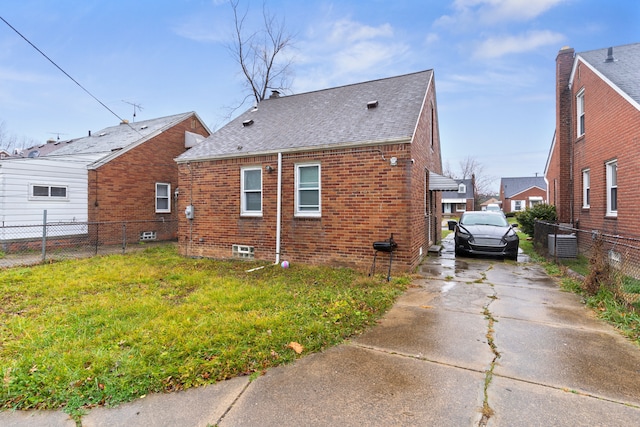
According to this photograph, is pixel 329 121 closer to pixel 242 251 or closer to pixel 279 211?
pixel 279 211

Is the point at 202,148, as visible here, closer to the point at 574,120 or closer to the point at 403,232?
the point at 403,232

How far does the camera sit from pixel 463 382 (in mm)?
2734

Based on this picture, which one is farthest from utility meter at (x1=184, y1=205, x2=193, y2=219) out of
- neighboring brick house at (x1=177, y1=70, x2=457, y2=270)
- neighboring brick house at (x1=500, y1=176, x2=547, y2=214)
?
neighboring brick house at (x1=500, y1=176, x2=547, y2=214)

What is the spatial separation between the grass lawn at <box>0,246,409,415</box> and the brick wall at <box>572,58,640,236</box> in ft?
21.2

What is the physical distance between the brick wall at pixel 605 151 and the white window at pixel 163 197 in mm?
16822

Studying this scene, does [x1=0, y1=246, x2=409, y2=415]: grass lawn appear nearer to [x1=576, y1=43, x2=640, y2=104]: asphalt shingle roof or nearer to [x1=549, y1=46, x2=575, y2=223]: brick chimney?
[x1=576, y1=43, x2=640, y2=104]: asphalt shingle roof

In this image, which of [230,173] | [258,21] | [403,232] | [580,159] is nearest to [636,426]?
[403,232]

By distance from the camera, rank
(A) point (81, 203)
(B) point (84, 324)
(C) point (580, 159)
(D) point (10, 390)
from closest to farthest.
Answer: (D) point (10, 390)
(B) point (84, 324)
(C) point (580, 159)
(A) point (81, 203)

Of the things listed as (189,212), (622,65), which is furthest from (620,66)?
(189,212)

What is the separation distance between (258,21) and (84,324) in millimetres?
19073

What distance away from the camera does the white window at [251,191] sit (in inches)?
345

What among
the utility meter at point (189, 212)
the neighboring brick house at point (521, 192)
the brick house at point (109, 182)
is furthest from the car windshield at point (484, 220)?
the neighboring brick house at point (521, 192)

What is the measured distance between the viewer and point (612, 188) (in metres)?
8.73

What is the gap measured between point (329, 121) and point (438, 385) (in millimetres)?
7497
